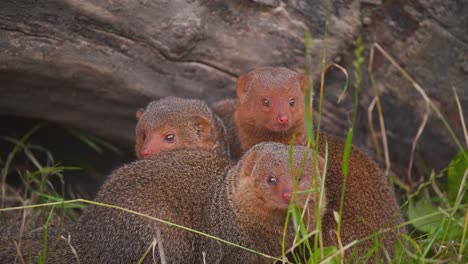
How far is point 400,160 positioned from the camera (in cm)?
431

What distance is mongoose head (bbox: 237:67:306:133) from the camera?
365cm

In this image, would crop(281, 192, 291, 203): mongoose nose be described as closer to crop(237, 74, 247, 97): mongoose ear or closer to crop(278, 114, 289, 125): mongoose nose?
crop(278, 114, 289, 125): mongoose nose

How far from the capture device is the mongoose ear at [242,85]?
12.6ft

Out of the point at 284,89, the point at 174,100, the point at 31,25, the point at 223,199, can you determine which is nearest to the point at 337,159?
the point at 284,89

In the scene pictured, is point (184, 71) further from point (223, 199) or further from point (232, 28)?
point (223, 199)

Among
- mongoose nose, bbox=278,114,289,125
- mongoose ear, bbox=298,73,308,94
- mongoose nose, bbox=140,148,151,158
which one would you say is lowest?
mongoose nose, bbox=140,148,151,158

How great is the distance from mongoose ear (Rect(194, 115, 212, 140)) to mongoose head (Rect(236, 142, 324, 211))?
25.7 inches

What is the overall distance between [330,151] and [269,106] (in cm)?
39

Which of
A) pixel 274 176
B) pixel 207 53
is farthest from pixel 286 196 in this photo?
pixel 207 53

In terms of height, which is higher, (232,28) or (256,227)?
(232,28)

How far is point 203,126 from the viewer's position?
3.84m

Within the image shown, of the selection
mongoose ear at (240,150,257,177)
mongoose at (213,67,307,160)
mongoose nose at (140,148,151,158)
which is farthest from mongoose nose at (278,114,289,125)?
mongoose nose at (140,148,151,158)

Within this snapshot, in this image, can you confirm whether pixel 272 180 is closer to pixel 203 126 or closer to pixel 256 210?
pixel 256 210

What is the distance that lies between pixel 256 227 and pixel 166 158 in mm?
570
